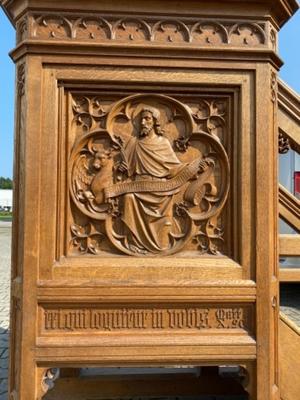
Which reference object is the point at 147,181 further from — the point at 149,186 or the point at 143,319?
the point at 143,319

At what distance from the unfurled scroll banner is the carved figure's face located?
0.22 meters

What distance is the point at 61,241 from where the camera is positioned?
1.95m

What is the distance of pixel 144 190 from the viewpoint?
→ 198cm

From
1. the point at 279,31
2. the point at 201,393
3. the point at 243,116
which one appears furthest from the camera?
the point at 201,393

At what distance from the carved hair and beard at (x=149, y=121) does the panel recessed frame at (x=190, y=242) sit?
2.7 inches

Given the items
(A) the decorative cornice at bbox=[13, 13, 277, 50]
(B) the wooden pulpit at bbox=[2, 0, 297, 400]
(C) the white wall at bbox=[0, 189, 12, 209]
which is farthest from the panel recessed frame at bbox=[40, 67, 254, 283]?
(C) the white wall at bbox=[0, 189, 12, 209]

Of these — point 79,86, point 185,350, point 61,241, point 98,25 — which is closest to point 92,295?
point 61,241

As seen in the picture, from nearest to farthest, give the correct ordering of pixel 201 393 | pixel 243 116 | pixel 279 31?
pixel 243 116 < pixel 279 31 < pixel 201 393

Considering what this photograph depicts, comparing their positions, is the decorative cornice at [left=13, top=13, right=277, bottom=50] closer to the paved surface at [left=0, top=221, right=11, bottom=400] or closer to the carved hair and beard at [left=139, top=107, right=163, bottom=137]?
the carved hair and beard at [left=139, top=107, right=163, bottom=137]

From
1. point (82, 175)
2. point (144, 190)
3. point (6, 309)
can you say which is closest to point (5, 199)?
point (6, 309)

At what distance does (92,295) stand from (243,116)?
1047 millimetres

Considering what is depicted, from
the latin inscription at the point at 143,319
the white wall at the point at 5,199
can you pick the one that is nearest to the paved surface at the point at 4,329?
the latin inscription at the point at 143,319

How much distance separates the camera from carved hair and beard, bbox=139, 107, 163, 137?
1993 mm

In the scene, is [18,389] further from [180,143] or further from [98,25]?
[98,25]
